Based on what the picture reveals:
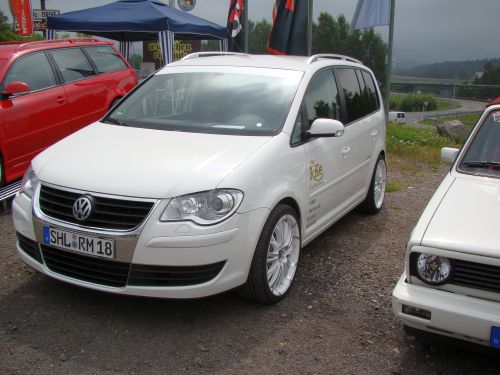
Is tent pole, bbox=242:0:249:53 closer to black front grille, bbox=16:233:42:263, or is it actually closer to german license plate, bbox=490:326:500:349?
black front grille, bbox=16:233:42:263

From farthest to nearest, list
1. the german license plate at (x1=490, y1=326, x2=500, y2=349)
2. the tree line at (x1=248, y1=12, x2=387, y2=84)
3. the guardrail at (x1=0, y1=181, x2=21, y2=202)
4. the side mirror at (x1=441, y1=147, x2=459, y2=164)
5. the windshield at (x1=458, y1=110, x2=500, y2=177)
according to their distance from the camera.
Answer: the tree line at (x1=248, y1=12, x2=387, y2=84)
the guardrail at (x1=0, y1=181, x2=21, y2=202)
the side mirror at (x1=441, y1=147, x2=459, y2=164)
the windshield at (x1=458, y1=110, x2=500, y2=177)
the german license plate at (x1=490, y1=326, x2=500, y2=349)

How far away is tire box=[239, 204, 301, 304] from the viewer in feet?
11.8

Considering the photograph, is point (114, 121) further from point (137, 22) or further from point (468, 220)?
point (137, 22)

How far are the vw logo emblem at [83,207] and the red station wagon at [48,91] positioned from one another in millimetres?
2981

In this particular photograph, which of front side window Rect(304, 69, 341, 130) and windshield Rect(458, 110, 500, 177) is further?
front side window Rect(304, 69, 341, 130)

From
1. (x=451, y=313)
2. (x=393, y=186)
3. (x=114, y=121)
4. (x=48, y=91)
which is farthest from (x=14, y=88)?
(x=393, y=186)

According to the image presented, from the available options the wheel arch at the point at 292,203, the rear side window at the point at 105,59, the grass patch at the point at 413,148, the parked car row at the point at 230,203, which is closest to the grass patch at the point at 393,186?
the grass patch at the point at 413,148

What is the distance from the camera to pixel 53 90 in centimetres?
667

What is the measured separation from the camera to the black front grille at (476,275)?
282cm

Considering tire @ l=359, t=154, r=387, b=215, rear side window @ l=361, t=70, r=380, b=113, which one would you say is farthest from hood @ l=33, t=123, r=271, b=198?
tire @ l=359, t=154, r=387, b=215

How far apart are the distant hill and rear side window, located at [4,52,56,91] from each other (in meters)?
108

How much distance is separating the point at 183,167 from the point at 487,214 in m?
1.87

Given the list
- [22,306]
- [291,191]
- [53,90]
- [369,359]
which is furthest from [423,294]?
[53,90]

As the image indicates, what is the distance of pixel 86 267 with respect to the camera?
3396 mm
